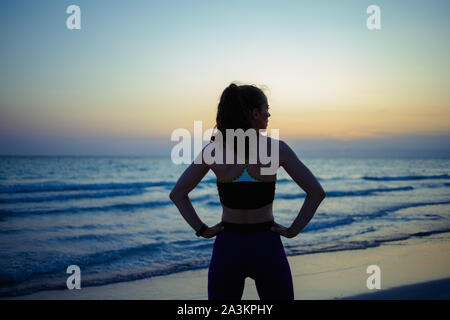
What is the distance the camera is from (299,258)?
7.23m

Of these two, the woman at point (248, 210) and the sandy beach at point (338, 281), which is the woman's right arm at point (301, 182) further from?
the sandy beach at point (338, 281)

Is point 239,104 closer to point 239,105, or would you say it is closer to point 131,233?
point 239,105

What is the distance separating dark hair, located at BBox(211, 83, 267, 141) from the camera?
77.7 inches

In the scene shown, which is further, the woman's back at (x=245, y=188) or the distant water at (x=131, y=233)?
the distant water at (x=131, y=233)

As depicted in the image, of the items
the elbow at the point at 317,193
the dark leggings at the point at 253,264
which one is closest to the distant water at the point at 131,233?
the dark leggings at the point at 253,264

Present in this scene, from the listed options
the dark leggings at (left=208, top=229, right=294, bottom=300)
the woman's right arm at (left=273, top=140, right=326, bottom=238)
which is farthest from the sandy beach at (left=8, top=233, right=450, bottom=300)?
the woman's right arm at (left=273, top=140, right=326, bottom=238)

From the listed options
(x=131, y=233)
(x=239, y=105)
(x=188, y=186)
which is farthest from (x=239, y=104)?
(x=131, y=233)

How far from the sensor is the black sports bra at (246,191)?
1.97 metres

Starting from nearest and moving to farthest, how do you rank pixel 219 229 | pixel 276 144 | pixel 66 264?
pixel 276 144 → pixel 219 229 → pixel 66 264

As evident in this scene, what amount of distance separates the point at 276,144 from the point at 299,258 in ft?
19.1

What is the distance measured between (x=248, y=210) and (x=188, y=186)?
39 cm

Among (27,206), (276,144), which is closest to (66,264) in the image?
(276,144)

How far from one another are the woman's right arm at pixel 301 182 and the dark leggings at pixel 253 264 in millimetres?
122
